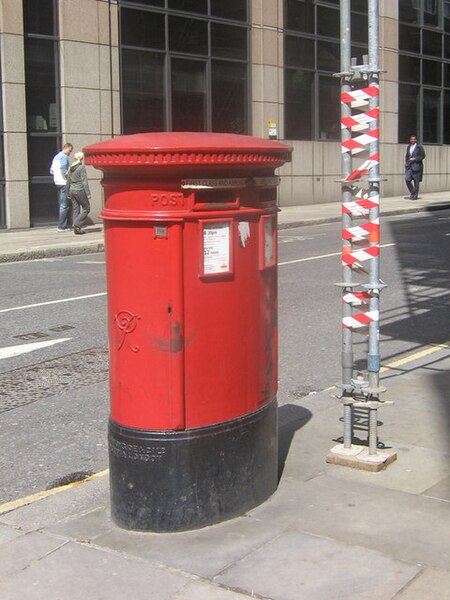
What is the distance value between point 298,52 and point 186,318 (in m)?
22.9

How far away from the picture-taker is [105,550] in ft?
12.8

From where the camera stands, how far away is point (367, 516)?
4.13m

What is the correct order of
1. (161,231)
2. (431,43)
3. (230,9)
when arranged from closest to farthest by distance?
1. (161,231)
2. (230,9)
3. (431,43)

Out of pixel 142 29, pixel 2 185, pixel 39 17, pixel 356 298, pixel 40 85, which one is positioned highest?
pixel 142 29

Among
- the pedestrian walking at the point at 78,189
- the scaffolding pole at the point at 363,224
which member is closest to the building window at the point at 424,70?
the pedestrian walking at the point at 78,189

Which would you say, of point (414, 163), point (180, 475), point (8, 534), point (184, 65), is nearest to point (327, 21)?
point (414, 163)

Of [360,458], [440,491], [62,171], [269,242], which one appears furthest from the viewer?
[62,171]

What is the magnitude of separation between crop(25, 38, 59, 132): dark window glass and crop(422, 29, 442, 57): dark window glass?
1583cm

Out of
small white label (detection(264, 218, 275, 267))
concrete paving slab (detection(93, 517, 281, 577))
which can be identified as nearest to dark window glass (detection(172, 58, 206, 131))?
small white label (detection(264, 218, 275, 267))

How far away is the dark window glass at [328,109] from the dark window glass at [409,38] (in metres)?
3.81

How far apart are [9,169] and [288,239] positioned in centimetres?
623

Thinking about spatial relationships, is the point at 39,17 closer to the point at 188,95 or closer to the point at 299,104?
the point at 188,95

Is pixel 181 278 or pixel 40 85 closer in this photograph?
pixel 181 278

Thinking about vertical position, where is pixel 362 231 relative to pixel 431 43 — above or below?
below
